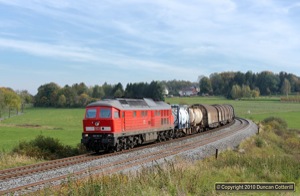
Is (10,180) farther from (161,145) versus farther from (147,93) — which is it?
(147,93)

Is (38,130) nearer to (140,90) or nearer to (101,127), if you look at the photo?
(101,127)

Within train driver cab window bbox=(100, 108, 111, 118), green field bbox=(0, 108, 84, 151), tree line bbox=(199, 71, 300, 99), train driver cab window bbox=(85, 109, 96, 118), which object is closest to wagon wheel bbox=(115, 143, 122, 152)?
train driver cab window bbox=(100, 108, 111, 118)

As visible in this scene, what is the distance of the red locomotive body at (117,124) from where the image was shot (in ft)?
73.7

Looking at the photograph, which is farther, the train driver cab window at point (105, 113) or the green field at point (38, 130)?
the green field at point (38, 130)

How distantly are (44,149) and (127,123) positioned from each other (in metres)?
5.50

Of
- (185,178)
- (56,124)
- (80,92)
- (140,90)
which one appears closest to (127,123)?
(185,178)

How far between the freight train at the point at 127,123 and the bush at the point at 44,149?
1512mm

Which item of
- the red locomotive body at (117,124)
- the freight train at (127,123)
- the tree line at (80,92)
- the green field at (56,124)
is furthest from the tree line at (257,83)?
the red locomotive body at (117,124)

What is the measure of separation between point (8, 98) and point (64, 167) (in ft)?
336

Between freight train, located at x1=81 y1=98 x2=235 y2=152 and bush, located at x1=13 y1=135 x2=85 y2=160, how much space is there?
151cm

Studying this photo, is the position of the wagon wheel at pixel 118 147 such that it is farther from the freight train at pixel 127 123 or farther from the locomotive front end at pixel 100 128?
the locomotive front end at pixel 100 128

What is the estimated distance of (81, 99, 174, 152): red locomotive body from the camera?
22.5 meters

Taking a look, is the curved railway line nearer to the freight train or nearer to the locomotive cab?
the locomotive cab

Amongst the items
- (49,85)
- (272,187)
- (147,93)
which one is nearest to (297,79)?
(147,93)
